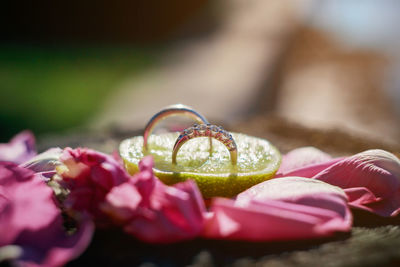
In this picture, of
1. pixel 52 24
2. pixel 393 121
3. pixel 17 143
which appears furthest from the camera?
pixel 52 24

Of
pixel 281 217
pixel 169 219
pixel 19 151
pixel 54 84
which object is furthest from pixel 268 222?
pixel 54 84

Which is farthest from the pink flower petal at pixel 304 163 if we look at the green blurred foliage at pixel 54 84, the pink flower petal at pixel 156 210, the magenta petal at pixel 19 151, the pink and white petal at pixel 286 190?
the green blurred foliage at pixel 54 84

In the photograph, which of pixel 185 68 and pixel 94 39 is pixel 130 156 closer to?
pixel 185 68

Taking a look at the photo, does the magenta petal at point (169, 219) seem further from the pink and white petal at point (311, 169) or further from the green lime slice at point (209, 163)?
the pink and white petal at point (311, 169)

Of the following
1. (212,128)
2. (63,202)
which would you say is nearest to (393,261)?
(212,128)

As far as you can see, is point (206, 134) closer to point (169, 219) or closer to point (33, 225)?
point (169, 219)

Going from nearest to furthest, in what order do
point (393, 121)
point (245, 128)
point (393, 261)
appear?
point (393, 261), point (245, 128), point (393, 121)

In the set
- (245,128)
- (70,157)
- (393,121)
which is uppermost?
(70,157)

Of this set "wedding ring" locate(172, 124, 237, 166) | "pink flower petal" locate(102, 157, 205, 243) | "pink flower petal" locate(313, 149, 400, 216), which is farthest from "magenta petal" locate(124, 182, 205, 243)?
"pink flower petal" locate(313, 149, 400, 216)
